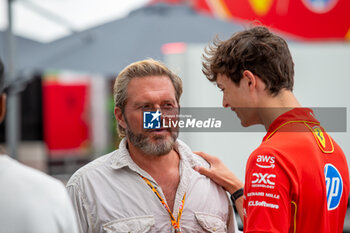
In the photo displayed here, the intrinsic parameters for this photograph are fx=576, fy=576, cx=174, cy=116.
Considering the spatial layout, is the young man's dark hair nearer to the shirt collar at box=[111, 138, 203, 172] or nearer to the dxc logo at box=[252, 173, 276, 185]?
the dxc logo at box=[252, 173, 276, 185]

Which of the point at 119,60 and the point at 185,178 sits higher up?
the point at 119,60

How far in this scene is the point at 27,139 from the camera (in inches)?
465

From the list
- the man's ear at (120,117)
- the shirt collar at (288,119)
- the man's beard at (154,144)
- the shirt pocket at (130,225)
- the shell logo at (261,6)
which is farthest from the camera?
the shell logo at (261,6)

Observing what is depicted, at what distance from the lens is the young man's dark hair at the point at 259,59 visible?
2.03m

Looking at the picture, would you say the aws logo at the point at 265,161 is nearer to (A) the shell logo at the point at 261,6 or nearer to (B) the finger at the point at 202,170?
(B) the finger at the point at 202,170

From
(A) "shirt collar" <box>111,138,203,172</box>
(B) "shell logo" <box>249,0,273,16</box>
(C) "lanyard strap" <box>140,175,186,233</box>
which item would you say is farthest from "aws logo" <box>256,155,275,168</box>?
(B) "shell logo" <box>249,0,273,16</box>

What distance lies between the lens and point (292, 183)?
1.84m

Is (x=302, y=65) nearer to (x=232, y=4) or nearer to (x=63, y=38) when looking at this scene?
(x=63, y=38)

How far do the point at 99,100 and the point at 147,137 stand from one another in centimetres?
1040

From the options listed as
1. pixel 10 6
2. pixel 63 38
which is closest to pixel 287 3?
pixel 63 38

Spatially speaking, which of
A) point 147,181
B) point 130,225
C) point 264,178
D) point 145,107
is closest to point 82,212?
point 130,225

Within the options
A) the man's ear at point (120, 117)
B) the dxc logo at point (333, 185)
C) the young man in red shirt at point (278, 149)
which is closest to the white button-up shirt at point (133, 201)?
the man's ear at point (120, 117)

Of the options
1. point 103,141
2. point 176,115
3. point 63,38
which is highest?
point 63,38

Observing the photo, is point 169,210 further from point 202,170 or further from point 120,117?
point 120,117
